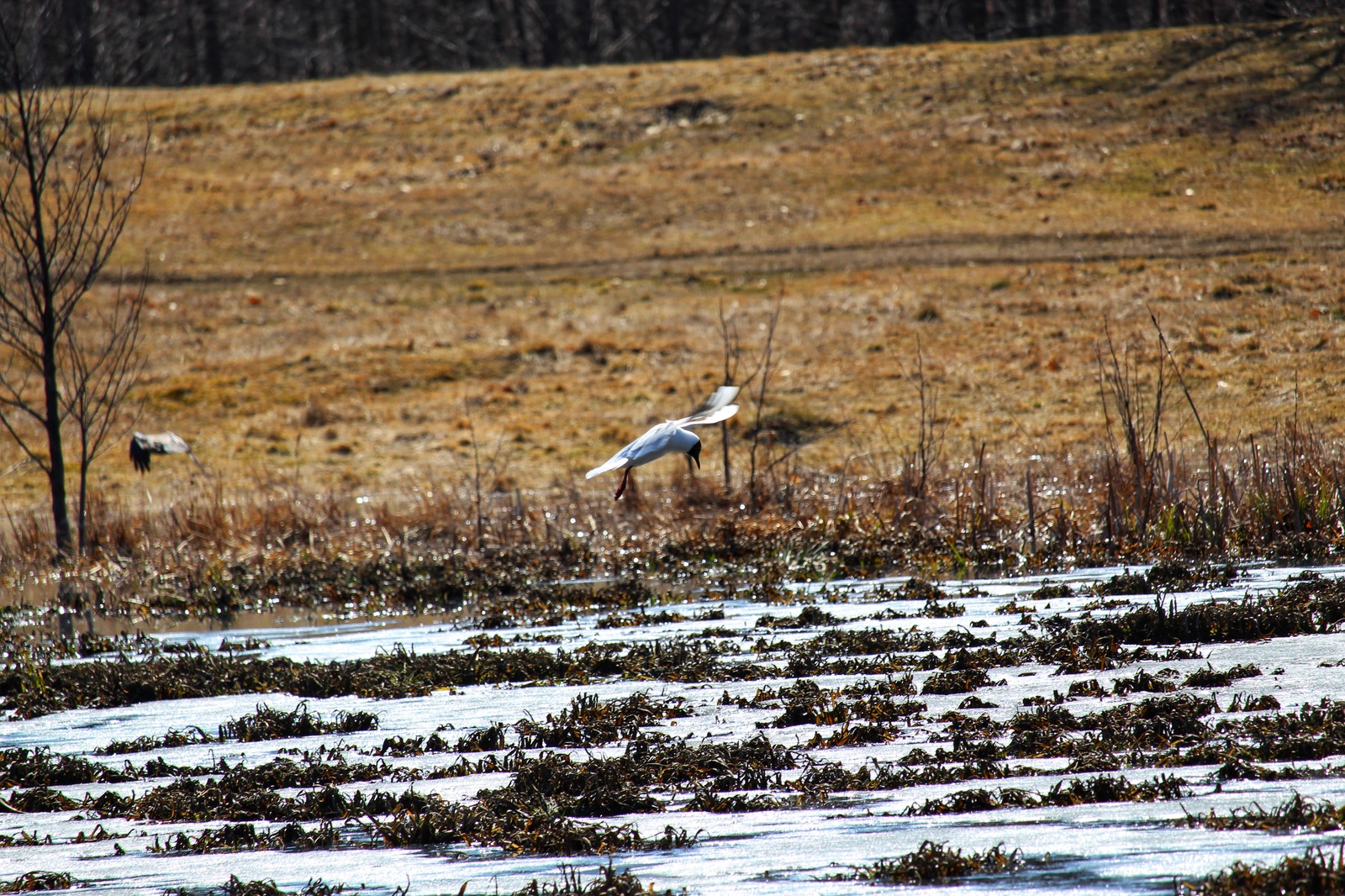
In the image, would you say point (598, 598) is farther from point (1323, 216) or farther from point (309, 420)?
point (1323, 216)

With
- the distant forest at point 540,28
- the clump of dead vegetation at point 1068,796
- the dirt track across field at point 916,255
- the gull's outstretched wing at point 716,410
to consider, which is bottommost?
the clump of dead vegetation at point 1068,796

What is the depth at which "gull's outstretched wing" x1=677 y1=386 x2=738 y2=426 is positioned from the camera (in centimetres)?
752

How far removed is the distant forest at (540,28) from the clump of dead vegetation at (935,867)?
49.6 metres

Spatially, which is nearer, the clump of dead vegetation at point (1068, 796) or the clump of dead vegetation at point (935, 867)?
the clump of dead vegetation at point (935, 867)

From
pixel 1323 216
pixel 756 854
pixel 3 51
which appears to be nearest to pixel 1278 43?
pixel 1323 216

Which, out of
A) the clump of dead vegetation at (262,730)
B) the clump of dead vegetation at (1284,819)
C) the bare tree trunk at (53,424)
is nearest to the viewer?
the clump of dead vegetation at (1284,819)

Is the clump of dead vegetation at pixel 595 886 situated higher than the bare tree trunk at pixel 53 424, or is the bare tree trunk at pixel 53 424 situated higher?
the bare tree trunk at pixel 53 424

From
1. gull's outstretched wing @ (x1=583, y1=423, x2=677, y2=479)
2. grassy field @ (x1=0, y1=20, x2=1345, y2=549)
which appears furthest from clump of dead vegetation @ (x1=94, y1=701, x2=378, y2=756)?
grassy field @ (x1=0, y1=20, x2=1345, y2=549)

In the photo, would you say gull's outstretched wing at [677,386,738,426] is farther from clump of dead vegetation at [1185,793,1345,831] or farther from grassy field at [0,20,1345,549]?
grassy field at [0,20,1345,549]

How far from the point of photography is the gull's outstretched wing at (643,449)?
24.8ft

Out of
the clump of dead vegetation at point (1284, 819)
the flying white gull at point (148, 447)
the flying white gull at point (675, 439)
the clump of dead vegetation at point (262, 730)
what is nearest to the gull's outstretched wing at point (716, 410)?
the flying white gull at point (675, 439)

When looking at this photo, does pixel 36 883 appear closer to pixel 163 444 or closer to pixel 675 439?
pixel 675 439

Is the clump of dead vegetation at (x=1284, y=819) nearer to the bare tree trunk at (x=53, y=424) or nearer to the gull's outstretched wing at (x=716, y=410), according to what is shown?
the gull's outstretched wing at (x=716, y=410)

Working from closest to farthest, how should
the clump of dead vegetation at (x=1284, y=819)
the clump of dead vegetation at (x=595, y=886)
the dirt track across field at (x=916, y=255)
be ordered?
the clump of dead vegetation at (x=595, y=886), the clump of dead vegetation at (x=1284, y=819), the dirt track across field at (x=916, y=255)
